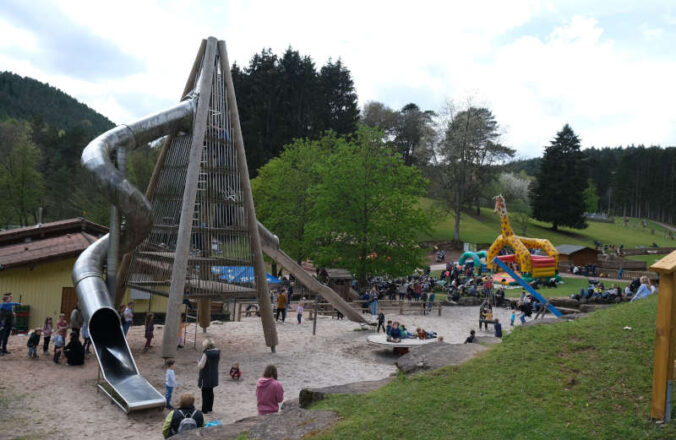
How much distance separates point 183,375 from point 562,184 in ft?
222

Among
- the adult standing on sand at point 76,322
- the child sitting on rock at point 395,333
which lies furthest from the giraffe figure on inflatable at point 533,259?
the adult standing on sand at point 76,322

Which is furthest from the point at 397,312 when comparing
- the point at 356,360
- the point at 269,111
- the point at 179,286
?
the point at 269,111

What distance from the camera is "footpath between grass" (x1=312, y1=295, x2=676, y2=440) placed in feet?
20.7

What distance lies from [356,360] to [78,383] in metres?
8.45

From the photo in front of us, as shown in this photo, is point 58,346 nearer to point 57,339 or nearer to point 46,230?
point 57,339

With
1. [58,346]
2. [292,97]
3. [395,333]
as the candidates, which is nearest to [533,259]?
[395,333]

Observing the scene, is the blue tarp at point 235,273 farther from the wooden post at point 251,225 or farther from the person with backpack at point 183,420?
the person with backpack at point 183,420

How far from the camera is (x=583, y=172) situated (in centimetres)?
7325

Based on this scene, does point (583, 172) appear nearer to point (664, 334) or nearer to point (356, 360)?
point (356, 360)

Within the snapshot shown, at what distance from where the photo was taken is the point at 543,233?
7238 cm

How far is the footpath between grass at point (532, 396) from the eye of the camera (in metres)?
6.32

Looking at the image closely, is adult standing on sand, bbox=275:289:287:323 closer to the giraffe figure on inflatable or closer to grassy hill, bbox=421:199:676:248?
the giraffe figure on inflatable

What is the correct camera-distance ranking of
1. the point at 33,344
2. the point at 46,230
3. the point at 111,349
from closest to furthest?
the point at 111,349
the point at 33,344
the point at 46,230

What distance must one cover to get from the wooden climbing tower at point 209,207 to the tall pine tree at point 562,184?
210 ft
